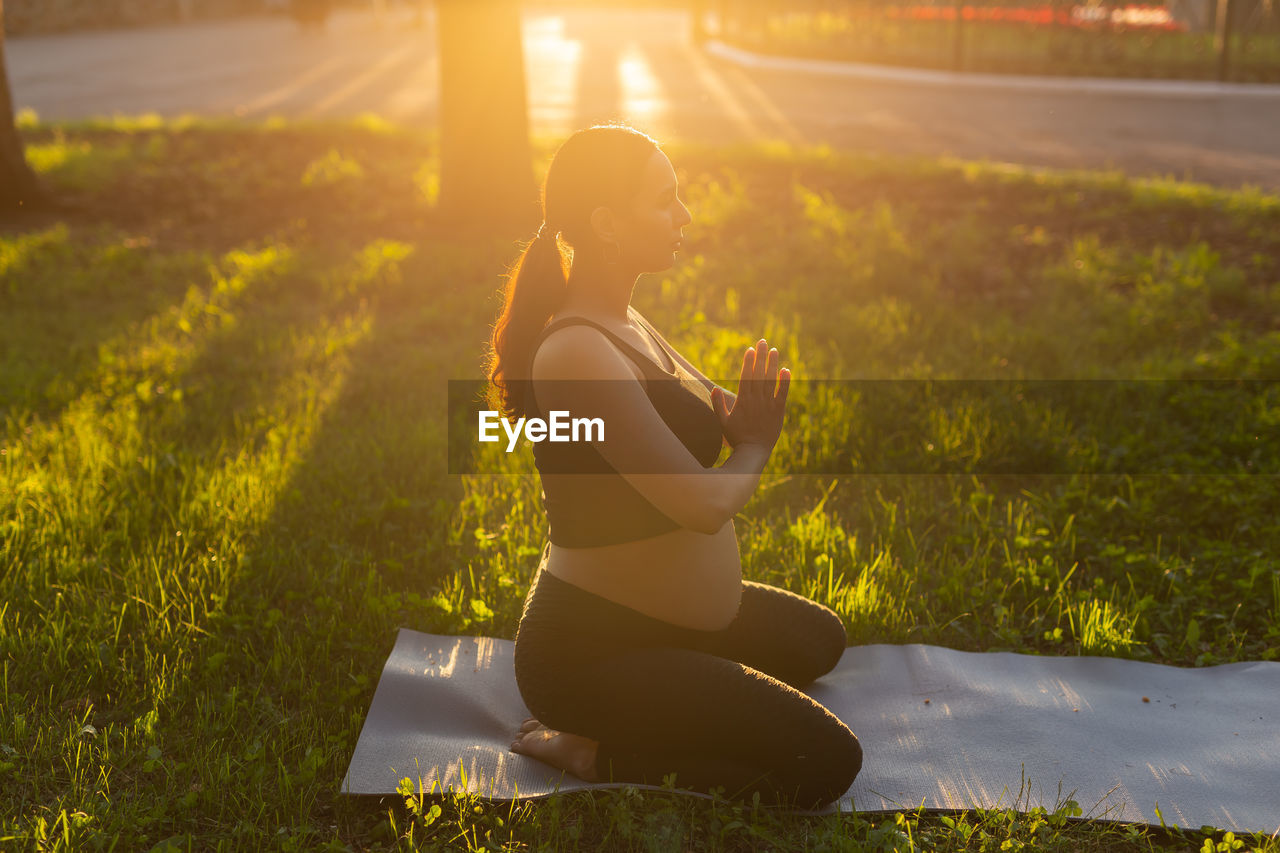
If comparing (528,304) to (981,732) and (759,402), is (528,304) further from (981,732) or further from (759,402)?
(981,732)

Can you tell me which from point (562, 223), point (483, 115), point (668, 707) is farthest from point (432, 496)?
point (483, 115)

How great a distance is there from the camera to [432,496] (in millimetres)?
4781

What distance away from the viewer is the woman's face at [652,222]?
8.91 ft

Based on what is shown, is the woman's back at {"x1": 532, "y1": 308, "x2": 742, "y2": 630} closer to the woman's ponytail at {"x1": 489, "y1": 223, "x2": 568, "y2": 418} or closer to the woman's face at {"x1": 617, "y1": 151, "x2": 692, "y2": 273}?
the woman's ponytail at {"x1": 489, "y1": 223, "x2": 568, "y2": 418}

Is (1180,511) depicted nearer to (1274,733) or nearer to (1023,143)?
(1274,733)

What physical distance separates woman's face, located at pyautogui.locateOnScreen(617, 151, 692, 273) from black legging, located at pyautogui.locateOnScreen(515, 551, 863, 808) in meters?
0.94

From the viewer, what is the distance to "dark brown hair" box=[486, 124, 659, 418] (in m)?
2.68

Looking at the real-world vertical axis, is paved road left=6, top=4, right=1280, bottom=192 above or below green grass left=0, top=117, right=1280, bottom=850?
above

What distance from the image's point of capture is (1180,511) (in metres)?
4.64

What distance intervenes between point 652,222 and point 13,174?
867cm

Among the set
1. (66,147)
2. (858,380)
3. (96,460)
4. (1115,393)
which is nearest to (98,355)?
(96,460)

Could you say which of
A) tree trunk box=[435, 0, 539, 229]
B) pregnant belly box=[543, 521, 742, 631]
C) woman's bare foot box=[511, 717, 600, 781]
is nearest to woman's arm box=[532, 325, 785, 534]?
pregnant belly box=[543, 521, 742, 631]

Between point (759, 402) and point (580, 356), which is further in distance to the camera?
point (759, 402)

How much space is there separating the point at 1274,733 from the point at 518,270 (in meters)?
2.67
